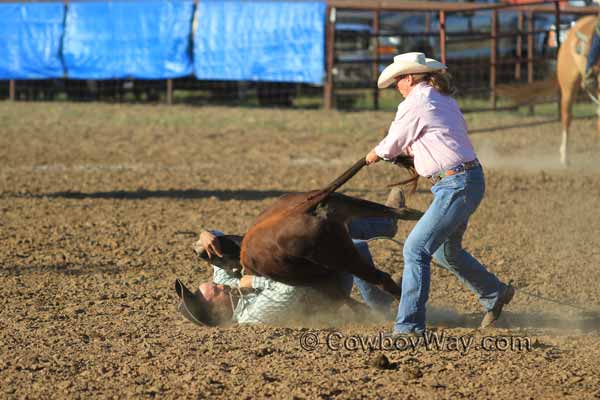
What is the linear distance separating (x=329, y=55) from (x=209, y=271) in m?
10.7

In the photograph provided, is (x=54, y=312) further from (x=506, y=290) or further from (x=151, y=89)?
(x=151, y=89)

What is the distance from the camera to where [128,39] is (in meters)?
18.4

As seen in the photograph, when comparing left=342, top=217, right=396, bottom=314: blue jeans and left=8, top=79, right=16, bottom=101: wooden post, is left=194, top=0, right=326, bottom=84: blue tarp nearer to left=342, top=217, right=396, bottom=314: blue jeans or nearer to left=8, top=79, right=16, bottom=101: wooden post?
left=8, top=79, right=16, bottom=101: wooden post

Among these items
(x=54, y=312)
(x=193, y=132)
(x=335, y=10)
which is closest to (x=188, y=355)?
(x=54, y=312)

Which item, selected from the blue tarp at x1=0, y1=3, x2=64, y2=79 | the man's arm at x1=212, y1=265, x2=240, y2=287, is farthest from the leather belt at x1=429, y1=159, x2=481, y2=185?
the blue tarp at x1=0, y1=3, x2=64, y2=79

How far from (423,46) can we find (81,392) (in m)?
14.8

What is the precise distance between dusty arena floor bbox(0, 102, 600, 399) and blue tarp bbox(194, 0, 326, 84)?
332cm

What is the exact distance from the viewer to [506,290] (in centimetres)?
521

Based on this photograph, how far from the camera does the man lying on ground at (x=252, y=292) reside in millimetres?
5145

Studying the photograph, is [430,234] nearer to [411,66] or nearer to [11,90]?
[411,66]

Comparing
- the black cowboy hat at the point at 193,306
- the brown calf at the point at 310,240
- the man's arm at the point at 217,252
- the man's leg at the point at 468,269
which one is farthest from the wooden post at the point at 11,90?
the man's leg at the point at 468,269

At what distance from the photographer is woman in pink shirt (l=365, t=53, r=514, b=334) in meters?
4.67

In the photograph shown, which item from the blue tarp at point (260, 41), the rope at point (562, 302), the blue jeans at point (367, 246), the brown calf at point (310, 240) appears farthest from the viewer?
the blue tarp at point (260, 41)

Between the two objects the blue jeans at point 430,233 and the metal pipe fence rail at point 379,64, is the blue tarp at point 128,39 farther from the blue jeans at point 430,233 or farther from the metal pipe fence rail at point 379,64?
the blue jeans at point 430,233
